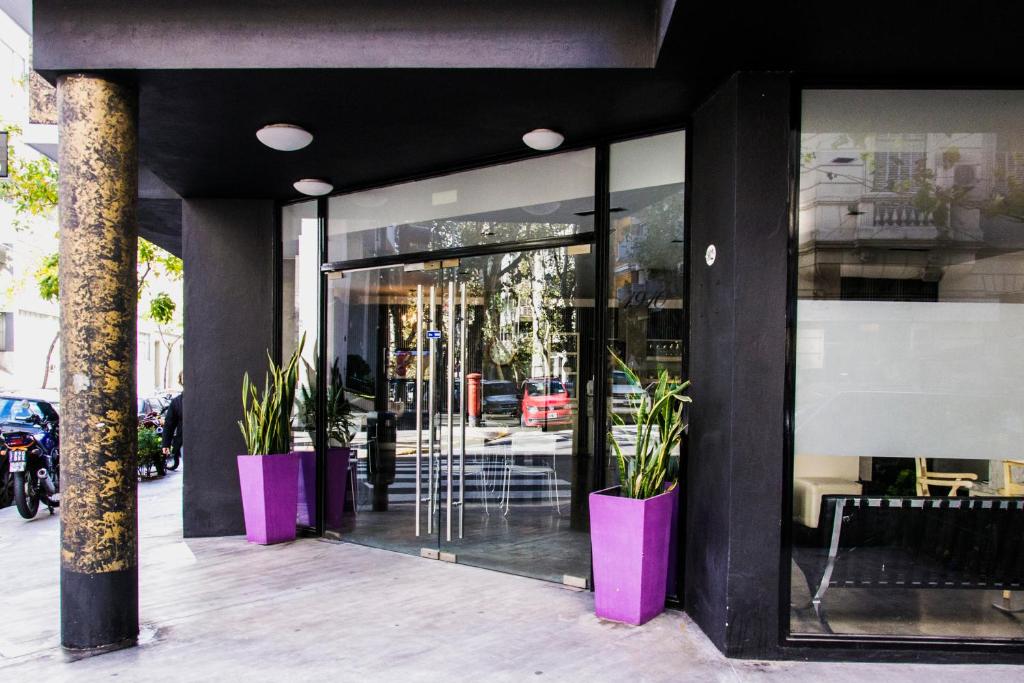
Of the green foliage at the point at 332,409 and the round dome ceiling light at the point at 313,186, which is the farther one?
the green foliage at the point at 332,409

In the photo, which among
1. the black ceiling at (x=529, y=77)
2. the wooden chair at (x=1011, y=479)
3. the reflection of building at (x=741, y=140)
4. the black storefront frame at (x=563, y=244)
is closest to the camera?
the black ceiling at (x=529, y=77)

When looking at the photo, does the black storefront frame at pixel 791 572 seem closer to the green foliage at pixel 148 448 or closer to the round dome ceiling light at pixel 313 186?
the round dome ceiling light at pixel 313 186

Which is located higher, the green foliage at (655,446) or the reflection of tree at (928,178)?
the reflection of tree at (928,178)

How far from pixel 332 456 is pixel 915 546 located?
4695 millimetres

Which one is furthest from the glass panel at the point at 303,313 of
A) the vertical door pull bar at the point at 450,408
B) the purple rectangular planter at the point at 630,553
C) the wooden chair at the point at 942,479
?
the wooden chair at the point at 942,479

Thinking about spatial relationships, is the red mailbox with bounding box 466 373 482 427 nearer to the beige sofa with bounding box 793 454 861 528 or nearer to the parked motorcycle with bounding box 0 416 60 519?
the beige sofa with bounding box 793 454 861 528

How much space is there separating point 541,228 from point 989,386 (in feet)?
9.72

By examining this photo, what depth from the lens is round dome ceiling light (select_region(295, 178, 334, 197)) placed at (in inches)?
237

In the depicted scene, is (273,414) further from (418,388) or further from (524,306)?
(524,306)

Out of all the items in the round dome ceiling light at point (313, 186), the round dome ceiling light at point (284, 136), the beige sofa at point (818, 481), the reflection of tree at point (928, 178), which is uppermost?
the round dome ceiling light at point (284, 136)

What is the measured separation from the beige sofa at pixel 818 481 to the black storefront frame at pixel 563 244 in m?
0.75

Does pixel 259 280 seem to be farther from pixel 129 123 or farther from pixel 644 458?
pixel 644 458

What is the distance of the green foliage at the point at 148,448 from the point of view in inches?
419

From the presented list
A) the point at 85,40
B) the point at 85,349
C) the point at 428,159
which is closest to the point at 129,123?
the point at 85,40
